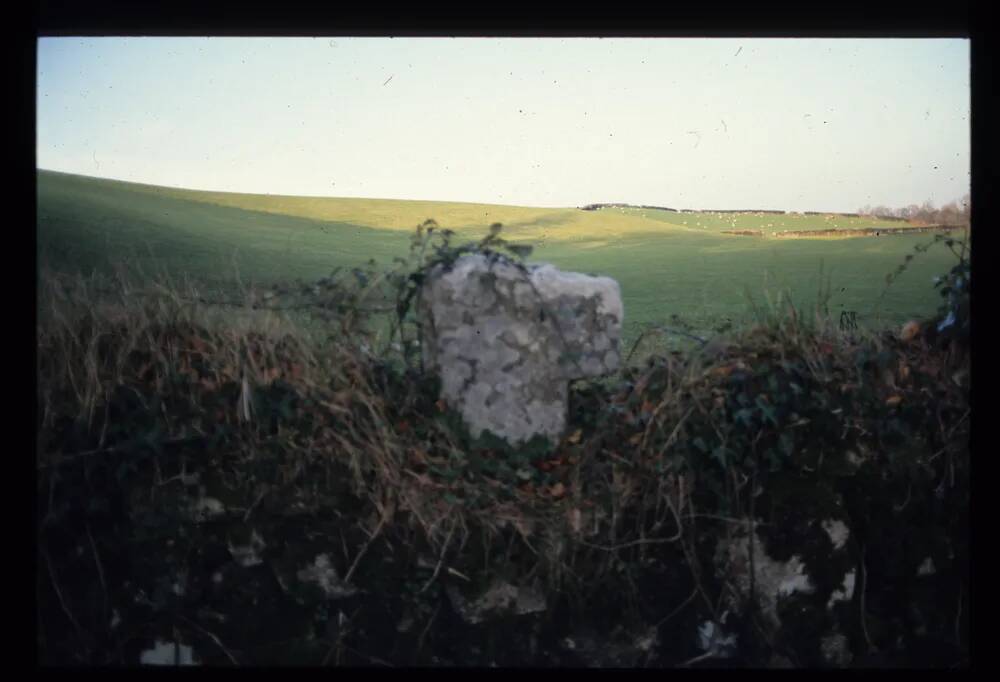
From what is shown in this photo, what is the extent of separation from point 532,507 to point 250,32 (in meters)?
2.54

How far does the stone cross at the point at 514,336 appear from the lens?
3850mm

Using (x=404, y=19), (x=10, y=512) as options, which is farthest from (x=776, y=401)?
(x=10, y=512)

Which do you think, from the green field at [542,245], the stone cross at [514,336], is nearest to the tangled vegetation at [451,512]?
the stone cross at [514,336]

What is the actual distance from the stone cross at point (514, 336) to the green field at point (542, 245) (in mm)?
325

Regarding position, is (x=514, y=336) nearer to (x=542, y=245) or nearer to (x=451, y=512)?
(x=451, y=512)

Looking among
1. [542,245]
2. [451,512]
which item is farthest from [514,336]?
[542,245]

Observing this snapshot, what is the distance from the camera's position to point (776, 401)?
12.4 ft

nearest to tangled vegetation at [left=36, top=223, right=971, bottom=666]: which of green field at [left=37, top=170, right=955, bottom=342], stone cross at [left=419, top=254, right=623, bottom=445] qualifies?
stone cross at [left=419, top=254, right=623, bottom=445]

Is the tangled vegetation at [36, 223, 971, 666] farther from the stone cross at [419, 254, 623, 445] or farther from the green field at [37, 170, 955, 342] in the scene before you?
the green field at [37, 170, 955, 342]

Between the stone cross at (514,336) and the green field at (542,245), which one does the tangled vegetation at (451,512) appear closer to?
the stone cross at (514,336)

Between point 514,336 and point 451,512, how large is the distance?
879 millimetres

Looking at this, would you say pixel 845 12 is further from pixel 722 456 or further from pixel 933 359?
pixel 722 456

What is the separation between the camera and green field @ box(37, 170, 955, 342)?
4.34m

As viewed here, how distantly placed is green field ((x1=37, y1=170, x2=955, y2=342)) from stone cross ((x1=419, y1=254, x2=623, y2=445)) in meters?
0.32
